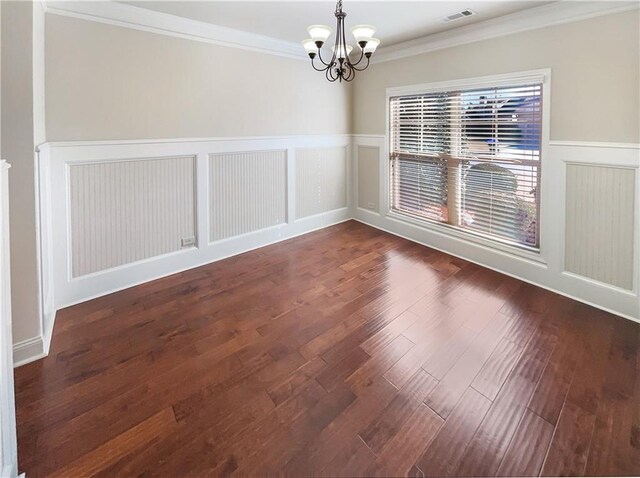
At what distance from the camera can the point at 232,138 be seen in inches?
156

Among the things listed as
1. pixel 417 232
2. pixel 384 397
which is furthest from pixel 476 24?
pixel 384 397

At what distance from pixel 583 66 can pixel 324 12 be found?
2220mm

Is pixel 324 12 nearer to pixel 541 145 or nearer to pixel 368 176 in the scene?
pixel 541 145

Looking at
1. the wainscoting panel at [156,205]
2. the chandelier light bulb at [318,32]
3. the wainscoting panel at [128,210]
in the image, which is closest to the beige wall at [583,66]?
the chandelier light bulb at [318,32]

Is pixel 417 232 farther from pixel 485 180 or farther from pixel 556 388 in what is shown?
pixel 556 388

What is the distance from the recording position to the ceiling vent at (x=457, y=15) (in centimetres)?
327

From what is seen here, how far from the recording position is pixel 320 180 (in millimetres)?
5098

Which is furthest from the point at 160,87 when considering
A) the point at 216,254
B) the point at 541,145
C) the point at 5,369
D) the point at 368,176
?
the point at 541,145

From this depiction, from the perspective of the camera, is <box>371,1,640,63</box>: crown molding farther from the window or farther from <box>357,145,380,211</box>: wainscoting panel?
<box>357,145,380,211</box>: wainscoting panel

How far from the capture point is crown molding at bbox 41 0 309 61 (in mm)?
2809

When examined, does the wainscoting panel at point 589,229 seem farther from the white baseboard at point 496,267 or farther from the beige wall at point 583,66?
the beige wall at point 583,66

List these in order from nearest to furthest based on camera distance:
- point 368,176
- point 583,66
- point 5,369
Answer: point 5,369
point 583,66
point 368,176

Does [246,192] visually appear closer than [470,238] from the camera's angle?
No

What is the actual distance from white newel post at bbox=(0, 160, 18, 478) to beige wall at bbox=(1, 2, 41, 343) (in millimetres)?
832
